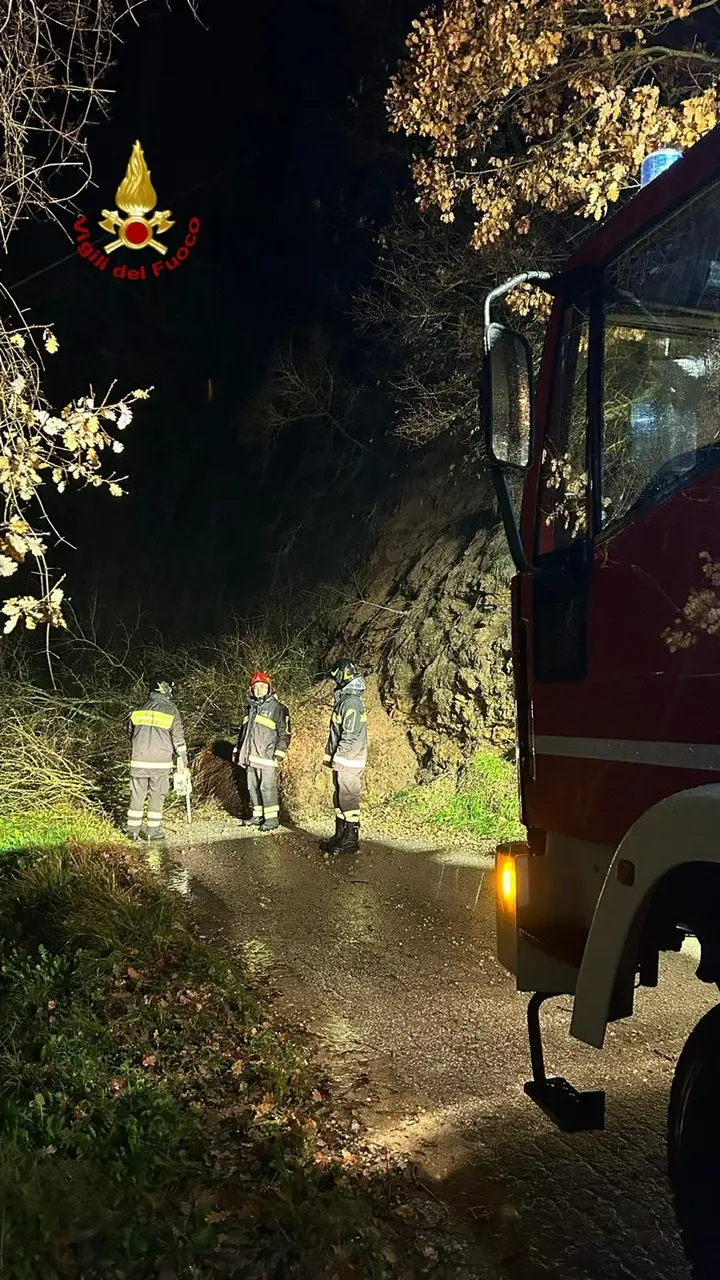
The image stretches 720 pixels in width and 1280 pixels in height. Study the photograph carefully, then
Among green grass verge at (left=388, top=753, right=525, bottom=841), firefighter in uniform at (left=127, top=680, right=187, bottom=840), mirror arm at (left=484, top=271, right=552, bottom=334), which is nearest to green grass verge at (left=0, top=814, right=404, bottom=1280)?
mirror arm at (left=484, top=271, right=552, bottom=334)

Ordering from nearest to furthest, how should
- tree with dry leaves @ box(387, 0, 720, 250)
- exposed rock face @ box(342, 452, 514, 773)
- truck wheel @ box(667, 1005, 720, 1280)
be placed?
truck wheel @ box(667, 1005, 720, 1280) → tree with dry leaves @ box(387, 0, 720, 250) → exposed rock face @ box(342, 452, 514, 773)

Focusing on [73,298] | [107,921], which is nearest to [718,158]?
[107,921]

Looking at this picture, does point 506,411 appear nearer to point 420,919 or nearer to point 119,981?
point 119,981

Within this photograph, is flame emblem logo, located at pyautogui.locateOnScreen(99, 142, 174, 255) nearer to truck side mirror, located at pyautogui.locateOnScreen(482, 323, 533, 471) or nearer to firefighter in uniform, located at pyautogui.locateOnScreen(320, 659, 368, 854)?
firefighter in uniform, located at pyautogui.locateOnScreen(320, 659, 368, 854)

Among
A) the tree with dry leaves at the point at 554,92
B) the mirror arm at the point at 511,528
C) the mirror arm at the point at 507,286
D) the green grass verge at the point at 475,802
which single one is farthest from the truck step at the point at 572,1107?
the tree with dry leaves at the point at 554,92

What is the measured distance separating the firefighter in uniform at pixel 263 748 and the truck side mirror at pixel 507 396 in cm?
661

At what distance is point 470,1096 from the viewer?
3711 millimetres

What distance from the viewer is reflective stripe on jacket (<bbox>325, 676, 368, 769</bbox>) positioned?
8.11 m

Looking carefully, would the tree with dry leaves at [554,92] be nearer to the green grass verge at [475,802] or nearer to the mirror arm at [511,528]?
the mirror arm at [511,528]

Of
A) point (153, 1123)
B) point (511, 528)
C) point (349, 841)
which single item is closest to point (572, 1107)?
point (153, 1123)

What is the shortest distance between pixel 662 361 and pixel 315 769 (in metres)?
8.10

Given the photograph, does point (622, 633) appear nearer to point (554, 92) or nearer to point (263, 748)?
point (554, 92)

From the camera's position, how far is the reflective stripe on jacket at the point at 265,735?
9.11 m

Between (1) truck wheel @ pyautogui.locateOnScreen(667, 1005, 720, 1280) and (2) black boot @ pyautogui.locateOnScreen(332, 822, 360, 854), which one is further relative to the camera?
(2) black boot @ pyautogui.locateOnScreen(332, 822, 360, 854)
